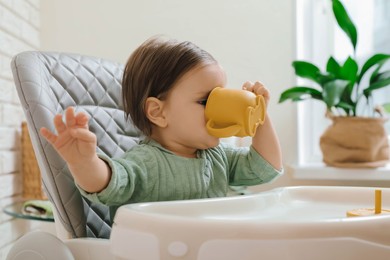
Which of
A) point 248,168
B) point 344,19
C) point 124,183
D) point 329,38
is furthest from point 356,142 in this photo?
point 124,183

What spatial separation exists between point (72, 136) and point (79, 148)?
2 centimetres

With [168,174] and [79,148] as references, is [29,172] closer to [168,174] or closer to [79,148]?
[168,174]

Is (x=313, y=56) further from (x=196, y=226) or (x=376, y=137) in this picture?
(x=196, y=226)

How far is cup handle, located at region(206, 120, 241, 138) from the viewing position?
2.66ft

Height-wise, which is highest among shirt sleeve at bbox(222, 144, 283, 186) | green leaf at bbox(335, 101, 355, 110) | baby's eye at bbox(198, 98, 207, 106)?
baby's eye at bbox(198, 98, 207, 106)

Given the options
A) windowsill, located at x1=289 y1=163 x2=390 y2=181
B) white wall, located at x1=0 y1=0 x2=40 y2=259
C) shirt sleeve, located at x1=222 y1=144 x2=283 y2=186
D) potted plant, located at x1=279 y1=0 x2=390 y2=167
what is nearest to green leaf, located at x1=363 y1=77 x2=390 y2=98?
potted plant, located at x1=279 y1=0 x2=390 y2=167

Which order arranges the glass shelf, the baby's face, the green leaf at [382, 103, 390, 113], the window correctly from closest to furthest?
the baby's face < the glass shelf < the green leaf at [382, 103, 390, 113] < the window

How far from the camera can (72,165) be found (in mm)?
698

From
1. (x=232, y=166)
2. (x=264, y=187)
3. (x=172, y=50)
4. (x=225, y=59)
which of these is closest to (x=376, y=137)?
(x=264, y=187)

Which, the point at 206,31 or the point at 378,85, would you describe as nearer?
the point at 378,85

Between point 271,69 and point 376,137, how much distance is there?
0.46 metres

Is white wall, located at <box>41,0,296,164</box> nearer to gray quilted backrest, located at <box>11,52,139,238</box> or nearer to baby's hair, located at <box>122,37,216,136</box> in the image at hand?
gray quilted backrest, located at <box>11,52,139,238</box>

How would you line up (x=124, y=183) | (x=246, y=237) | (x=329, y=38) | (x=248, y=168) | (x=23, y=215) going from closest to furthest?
(x=246, y=237)
(x=124, y=183)
(x=248, y=168)
(x=23, y=215)
(x=329, y=38)

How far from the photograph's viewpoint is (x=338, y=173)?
5.75 ft
